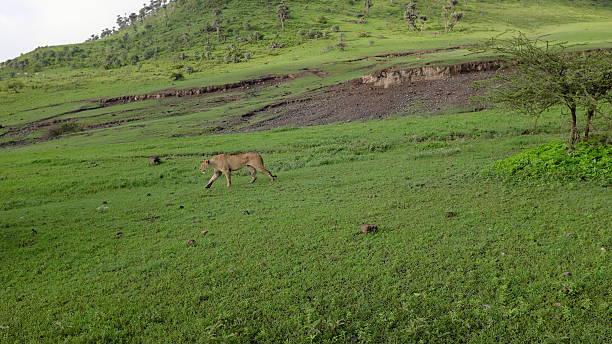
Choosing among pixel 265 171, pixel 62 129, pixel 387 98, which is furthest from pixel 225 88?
pixel 265 171

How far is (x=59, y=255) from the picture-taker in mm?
11555

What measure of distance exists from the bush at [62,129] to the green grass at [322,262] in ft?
120

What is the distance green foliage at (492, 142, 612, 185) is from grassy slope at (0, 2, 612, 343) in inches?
27.5

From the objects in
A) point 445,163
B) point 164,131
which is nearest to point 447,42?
point 164,131

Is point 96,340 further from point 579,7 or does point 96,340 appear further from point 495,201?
point 579,7

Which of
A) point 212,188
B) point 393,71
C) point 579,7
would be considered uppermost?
point 579,7

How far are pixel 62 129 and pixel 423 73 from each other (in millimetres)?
44372

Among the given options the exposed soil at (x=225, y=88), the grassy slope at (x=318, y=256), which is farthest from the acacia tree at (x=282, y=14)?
the grassy slope at (x=318, y=256)

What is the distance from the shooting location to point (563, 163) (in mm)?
14133

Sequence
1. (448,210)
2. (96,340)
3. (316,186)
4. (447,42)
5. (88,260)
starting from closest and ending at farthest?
1. (96,340)
2. (88,260)
3. (448,210)
4. (316,186)
5. (447,42)

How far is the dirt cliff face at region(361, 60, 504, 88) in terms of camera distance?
142ft

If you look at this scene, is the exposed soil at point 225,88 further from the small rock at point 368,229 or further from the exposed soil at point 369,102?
the small rock at point 368,229

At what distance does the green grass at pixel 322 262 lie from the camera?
7172 mm

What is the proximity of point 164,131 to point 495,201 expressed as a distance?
37.0 m
